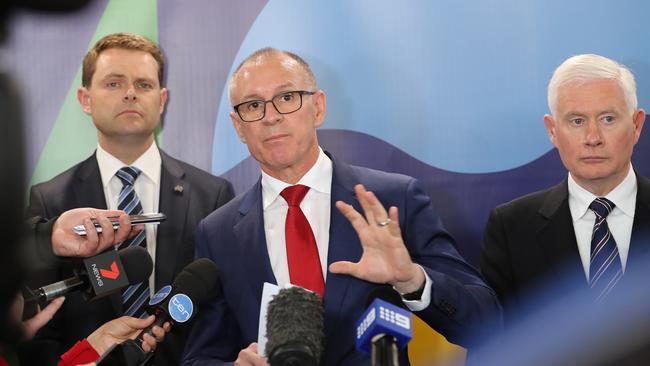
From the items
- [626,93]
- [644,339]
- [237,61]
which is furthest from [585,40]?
[644,339]

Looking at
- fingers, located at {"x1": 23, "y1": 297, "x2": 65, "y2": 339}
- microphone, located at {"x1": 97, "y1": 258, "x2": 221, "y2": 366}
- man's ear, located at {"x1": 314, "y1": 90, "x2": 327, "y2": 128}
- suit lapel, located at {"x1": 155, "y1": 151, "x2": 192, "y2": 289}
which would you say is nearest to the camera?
microphone, located at {"x1": 97, "y1": 258, "x2": 221, "y2": 366}

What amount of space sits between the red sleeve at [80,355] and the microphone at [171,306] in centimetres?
42

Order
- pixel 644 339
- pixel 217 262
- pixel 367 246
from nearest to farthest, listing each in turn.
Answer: pixel 644 339
pixel 367 246
pixel 217 262

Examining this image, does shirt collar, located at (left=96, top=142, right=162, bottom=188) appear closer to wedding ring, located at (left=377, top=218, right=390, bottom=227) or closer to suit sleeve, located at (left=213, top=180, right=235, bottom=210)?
Answer: suit sleeve, located at (left=213, top=180, right=235, bottom=210)

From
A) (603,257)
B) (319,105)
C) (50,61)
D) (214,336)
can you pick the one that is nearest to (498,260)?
(603,257)

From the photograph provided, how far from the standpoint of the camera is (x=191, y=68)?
3.87m

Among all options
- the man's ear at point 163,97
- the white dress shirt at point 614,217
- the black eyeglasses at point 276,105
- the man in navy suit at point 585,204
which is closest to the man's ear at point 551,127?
the man in navy suit at point 585,204

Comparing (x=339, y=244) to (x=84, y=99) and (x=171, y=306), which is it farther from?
(x=84, y=99)

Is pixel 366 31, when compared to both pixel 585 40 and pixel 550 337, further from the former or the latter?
pixel 550 337

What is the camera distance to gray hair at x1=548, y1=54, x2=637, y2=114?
3412 mm

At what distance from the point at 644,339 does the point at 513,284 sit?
2313 millimetres

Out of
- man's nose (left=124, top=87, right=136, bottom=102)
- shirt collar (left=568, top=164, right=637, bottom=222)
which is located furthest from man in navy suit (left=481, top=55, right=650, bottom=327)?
man's nose (left=124, top=87, right=136, bottom=102)

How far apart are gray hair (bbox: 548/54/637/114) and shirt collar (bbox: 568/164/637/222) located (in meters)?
0.33

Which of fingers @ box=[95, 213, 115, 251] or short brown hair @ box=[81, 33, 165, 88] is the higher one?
short brown hair @ box=[81, 33, 165, 88]
